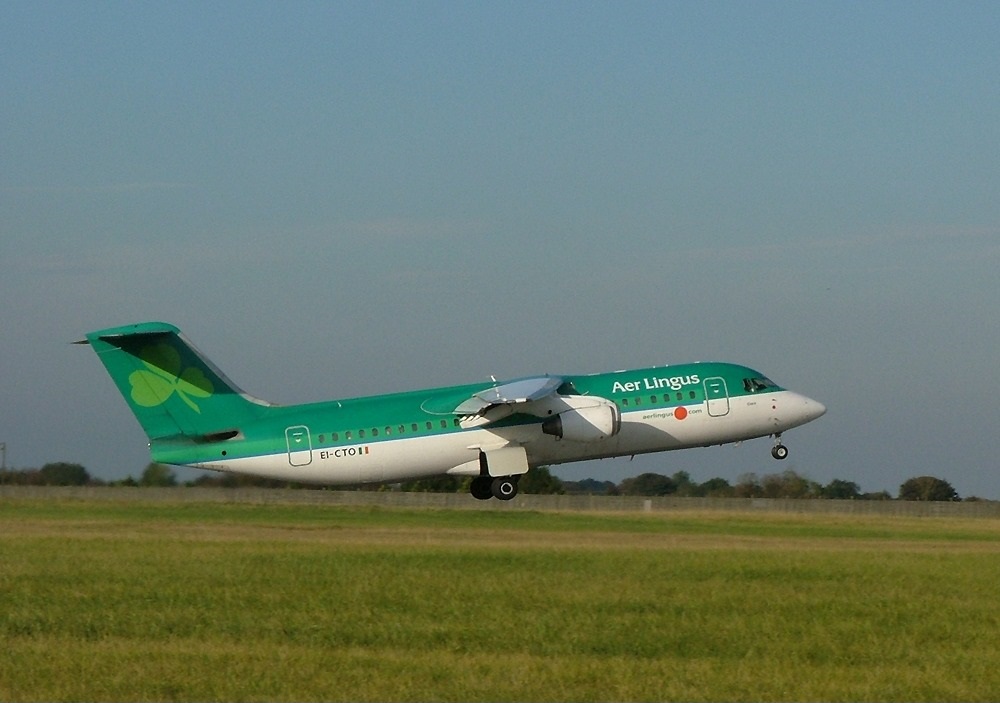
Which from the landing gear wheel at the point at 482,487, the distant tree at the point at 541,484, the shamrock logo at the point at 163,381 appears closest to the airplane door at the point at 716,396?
the landing gear wheel at the point at 482,487

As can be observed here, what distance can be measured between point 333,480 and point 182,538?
5.72 meters

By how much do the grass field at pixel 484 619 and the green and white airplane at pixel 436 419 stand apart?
3.27 metres

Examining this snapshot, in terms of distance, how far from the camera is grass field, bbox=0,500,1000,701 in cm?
1341

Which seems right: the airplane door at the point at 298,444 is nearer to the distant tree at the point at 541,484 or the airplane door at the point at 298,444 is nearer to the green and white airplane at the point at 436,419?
the green and white airplane at the point at 436,419

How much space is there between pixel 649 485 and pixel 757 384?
33.3 m

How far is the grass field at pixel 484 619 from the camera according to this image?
13406mm

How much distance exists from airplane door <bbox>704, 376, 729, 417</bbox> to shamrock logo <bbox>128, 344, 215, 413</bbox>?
41.0 ft

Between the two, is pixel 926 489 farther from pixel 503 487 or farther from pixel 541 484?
pixel 503 487

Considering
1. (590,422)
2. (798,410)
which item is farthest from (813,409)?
(590,422)

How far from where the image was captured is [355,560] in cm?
2459

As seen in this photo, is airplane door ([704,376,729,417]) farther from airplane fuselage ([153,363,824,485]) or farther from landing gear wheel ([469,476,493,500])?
landing gear wheel ([469,476,493,500])

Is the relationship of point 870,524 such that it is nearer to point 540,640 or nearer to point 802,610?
point 802,610

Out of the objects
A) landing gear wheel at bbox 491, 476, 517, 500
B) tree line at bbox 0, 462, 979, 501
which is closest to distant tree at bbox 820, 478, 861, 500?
tree line at bbox 0, 462, 979, 501

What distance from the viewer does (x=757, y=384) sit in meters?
38.6
